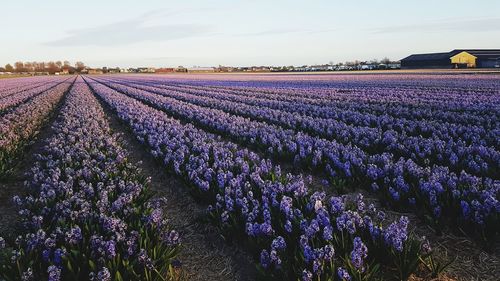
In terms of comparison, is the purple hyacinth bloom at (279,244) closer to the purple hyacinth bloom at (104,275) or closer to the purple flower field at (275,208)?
the purple flower field at (275,208)

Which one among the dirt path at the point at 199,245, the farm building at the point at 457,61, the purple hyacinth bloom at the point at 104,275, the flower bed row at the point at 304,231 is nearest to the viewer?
the purple hyacinth bloom at the point at 104,275

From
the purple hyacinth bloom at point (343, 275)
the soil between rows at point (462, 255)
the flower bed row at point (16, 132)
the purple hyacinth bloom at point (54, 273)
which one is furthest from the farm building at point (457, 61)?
the purple hyacinth bloom at point (54, 273)

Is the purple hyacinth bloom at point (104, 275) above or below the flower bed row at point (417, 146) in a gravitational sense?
below

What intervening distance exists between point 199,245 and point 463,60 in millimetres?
103958

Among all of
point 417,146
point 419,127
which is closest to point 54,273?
point 417,146

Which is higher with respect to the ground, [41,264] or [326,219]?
[326,219]

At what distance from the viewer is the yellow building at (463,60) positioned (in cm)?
8916

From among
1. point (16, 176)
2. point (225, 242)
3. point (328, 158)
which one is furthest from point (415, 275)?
point (16, 176)

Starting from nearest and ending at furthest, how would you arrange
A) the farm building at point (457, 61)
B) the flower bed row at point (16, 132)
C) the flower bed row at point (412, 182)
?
the flower bed row at point (412, 182) < the flower bed row at point (16, 132) < the farm building at point (457, 61)

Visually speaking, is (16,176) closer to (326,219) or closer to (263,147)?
(263,147)

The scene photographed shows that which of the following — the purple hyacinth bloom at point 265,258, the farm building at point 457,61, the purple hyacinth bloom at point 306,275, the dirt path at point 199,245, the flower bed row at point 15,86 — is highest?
the farm building at point 457,61

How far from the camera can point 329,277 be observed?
3820mm

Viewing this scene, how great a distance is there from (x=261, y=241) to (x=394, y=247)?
5.03ft

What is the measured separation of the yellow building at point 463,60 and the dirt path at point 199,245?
94810 mm
